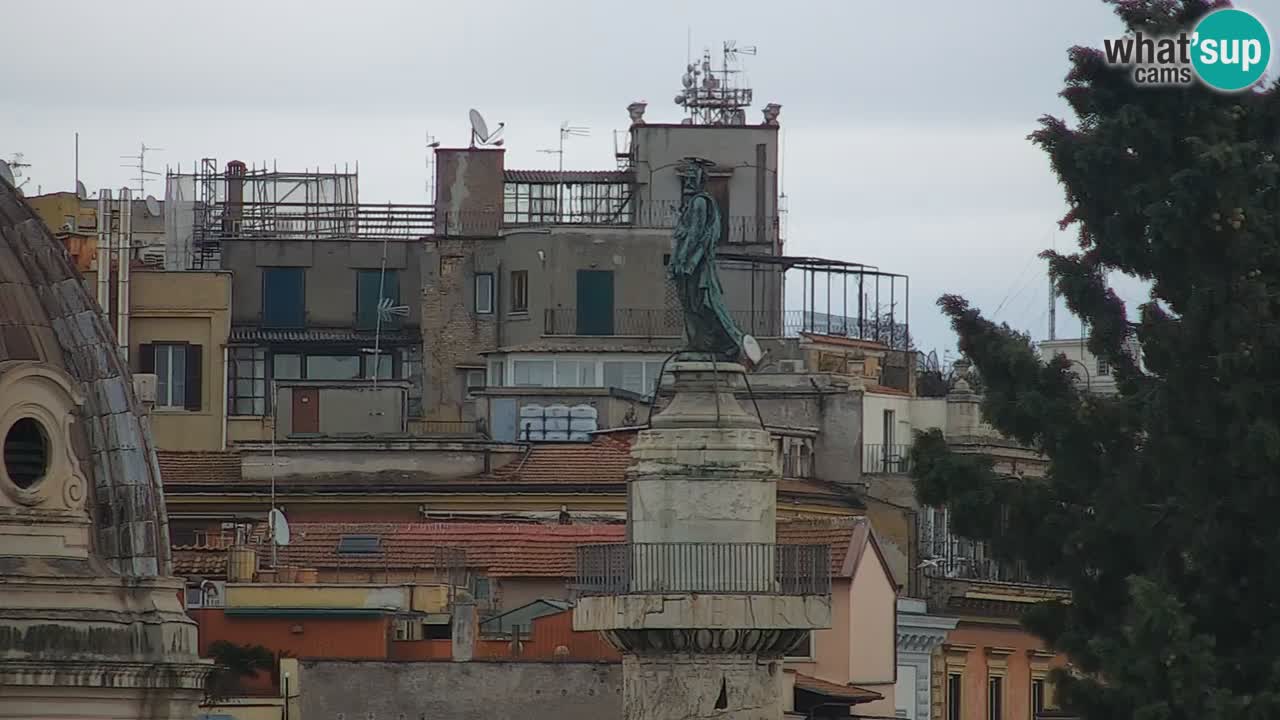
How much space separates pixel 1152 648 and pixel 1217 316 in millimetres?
4142

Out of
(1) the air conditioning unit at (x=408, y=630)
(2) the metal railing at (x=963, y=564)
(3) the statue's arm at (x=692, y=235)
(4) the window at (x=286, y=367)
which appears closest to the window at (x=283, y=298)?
(4) the window at (x=286, y=367)

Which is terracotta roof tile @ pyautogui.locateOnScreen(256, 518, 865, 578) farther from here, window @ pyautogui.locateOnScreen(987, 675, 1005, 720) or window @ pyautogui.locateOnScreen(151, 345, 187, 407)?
window @ pyautogui.locateOnScreen(151, 345, 187, 407)

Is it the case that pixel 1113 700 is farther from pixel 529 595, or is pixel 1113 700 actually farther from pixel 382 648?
pixel 529 595

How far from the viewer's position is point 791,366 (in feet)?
320

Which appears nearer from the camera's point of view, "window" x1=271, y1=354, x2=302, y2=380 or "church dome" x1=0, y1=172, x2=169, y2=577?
"church dome" x1=0, y1=172, x2=169, y2=577

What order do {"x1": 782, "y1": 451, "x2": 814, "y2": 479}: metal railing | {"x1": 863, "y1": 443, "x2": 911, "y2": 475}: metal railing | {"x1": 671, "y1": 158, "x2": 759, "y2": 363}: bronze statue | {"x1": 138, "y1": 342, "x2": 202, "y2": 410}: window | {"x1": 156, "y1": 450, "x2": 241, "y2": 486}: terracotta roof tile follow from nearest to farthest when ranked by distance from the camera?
{"x1": 671, "y1": 158, "x2": 759, "y2": 363}: bronze statue, {"x1": 156, "y1": 450, "x2": 241, "y2": 486}: terracotta roof tile, {"x1": 782, "y1": 451, "x2": 814, "y2": 479}: metal railing, {"x1": 863, "y1": 443, "x2": 911, "y2": 475}: metal railing, {"x1": 138, "y1": 342, "x2": 202, "y2": 410}: window

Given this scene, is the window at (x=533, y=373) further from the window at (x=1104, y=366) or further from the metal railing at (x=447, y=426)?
the window at (x=1104, y=366)

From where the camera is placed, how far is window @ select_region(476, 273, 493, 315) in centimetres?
10188

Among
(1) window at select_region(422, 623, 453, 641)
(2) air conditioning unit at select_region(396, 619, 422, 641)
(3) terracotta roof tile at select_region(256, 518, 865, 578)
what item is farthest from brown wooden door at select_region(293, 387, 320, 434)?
(2) air conditioning unit at select_region(396, 619, 422, 641)

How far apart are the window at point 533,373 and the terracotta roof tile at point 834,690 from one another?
22.3 metres

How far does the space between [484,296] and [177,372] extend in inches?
260

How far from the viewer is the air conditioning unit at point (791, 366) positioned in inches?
3821

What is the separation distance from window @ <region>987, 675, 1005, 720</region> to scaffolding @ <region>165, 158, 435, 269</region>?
712 inches

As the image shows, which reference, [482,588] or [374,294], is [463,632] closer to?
[482,588]
